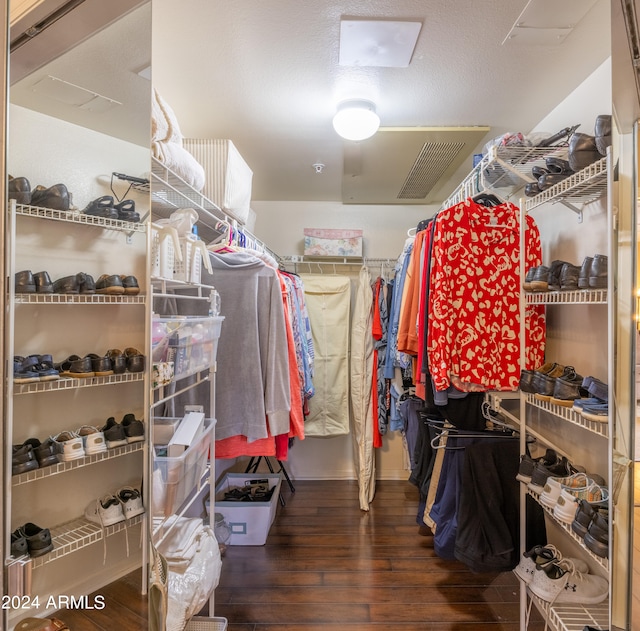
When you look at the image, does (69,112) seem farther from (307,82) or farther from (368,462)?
(368,462)

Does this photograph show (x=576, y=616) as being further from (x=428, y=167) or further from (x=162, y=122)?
(x=428, y=167)

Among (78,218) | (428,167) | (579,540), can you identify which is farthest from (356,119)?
(579,540)

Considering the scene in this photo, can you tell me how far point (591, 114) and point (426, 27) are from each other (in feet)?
2.74

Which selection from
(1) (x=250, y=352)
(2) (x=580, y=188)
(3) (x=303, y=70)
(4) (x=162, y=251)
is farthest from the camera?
(1) (x=250, y=352)

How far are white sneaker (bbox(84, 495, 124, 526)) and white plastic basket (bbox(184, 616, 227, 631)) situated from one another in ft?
3.56

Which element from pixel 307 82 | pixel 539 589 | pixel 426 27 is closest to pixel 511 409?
pixel 539 589

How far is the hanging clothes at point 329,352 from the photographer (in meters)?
3.02

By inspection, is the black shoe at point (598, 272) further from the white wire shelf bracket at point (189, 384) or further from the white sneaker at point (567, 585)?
the white wire shelf bracket at point (189, 384)

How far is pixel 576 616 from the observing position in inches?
47.3

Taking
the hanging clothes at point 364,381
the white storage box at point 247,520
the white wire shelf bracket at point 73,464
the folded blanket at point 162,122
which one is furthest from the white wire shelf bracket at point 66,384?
the hanging clothes at point 364,381

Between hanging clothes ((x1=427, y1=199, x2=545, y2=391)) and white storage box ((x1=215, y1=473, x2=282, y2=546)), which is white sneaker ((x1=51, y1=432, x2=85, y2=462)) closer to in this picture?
hanging clothes ((x1=427, y1=199, x2=545, y2=391))

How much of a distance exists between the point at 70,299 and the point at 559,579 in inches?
69.1

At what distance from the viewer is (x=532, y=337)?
1.65 m

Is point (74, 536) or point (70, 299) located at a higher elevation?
point (70, 299)
